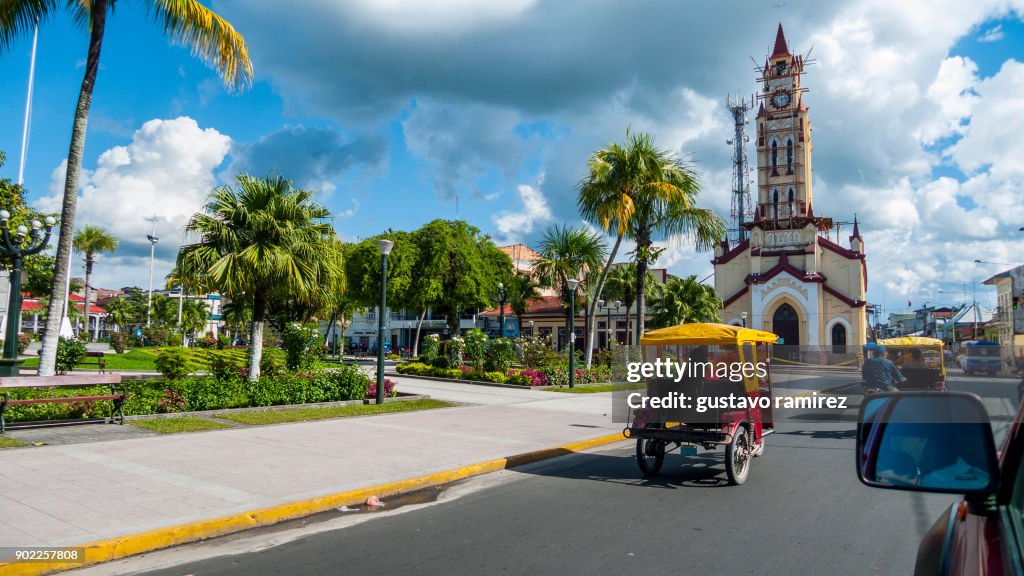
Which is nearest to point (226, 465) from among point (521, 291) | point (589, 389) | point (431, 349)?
point (589, 389)

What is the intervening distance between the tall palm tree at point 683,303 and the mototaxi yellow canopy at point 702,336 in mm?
30980

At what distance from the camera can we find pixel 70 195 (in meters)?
12.8

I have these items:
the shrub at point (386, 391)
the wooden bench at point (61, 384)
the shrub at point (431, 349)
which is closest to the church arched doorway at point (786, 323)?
the shrub at point (431, 349)

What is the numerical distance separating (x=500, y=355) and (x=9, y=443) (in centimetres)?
1820

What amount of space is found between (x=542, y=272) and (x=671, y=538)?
29.3 metres

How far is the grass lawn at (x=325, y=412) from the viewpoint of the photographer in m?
13.1

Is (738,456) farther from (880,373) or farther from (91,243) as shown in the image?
(91,243)

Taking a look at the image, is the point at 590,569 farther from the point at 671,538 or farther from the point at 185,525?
the point at 185,525

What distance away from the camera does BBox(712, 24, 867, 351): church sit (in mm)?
52781

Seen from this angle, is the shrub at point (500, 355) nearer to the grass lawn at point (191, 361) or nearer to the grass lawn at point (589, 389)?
the grass lawn at point (589, 389)

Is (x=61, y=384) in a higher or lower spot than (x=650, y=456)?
higher

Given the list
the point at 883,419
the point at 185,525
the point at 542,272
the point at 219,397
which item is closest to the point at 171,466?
the point at 185,525

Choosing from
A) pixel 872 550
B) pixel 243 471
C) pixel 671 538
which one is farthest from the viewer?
pixel 243 471

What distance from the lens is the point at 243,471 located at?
8.41 metres
